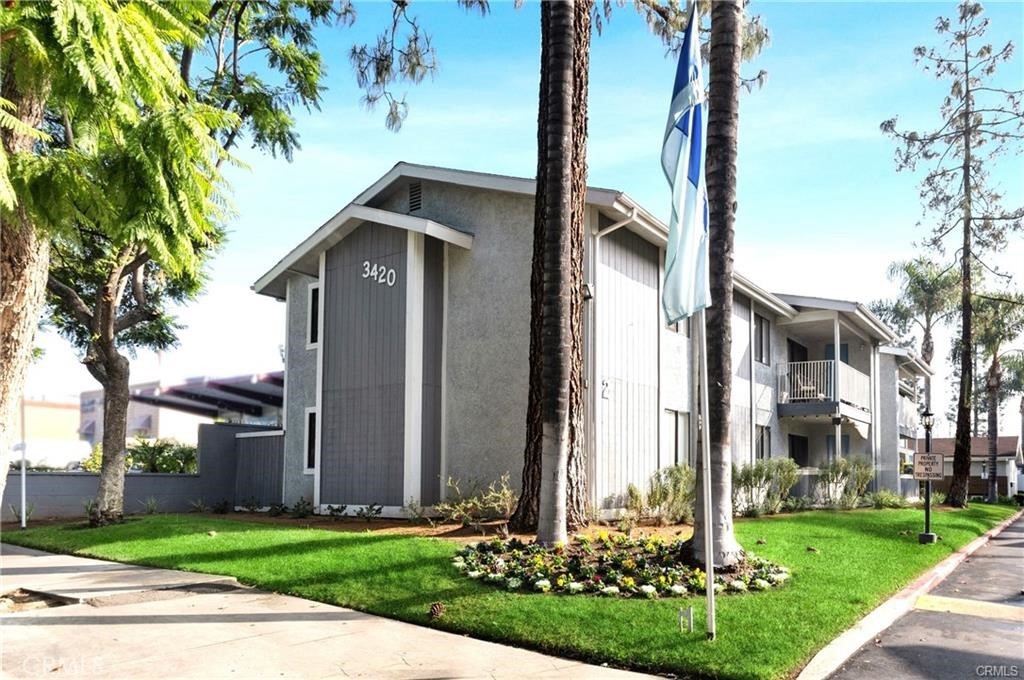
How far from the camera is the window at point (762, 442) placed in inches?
941

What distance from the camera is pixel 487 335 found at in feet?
53.4

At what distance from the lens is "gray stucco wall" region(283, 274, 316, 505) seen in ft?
63.3

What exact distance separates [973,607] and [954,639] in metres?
2.08

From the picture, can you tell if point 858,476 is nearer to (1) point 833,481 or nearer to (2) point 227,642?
(1) point 833,481

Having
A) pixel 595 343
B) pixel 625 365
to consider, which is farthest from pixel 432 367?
pixel 625 365

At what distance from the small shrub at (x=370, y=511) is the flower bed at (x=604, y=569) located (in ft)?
16.3

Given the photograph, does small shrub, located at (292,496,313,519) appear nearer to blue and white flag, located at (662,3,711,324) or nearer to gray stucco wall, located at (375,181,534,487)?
gray stucco wall, located at (375,181,534,487)

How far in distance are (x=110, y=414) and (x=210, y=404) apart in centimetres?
1908

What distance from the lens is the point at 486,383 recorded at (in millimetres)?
16141

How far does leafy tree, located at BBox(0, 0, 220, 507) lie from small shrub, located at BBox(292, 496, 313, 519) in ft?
30.5

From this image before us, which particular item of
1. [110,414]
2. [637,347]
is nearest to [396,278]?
[637,347]

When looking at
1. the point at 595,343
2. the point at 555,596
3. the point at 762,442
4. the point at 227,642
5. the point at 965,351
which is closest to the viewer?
the point at 227,642

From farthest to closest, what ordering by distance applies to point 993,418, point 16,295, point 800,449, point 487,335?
point 993,418 → point 800,449 → point 487,335 → point 16,295

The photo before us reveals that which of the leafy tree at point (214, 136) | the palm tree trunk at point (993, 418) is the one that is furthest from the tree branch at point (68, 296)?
the palm tree trunk at point (993, 418)
